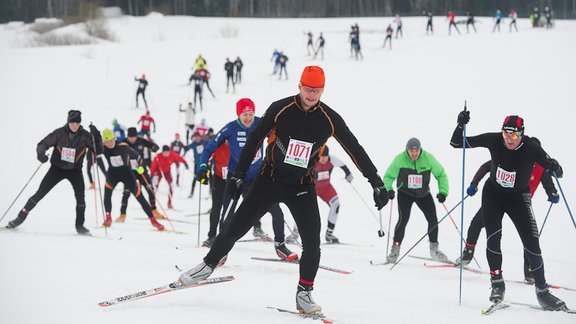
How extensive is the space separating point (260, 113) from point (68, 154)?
52.5 feet

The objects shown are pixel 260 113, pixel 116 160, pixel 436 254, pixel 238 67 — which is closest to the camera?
pixel 436 254

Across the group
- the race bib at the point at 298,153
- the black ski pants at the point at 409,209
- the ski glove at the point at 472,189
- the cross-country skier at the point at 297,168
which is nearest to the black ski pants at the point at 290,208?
the cross-country skier at the point at 297,168

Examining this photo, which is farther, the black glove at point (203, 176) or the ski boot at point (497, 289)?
the black glove at point (203, 176)

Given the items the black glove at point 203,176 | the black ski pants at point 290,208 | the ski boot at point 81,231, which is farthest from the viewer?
the ski boot at point 81,231

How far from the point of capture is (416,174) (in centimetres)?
800

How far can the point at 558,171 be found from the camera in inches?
224

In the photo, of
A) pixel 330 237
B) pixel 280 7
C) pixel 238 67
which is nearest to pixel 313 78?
pixel 330 237

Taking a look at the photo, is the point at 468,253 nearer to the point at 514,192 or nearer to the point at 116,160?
the point at 514,192

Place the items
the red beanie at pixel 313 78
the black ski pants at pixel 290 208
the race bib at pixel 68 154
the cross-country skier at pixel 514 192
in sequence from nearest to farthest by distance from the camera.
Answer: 1. the red beanie at pixel 313 78
2. the black ski pants at pixel 290 208
3. the cross-country skier at pixel 514 192
4. the race bib at pixel 68 154

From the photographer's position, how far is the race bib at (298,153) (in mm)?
4504

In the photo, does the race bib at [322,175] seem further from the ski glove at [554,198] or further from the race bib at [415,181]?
the ski glove at [554,198]

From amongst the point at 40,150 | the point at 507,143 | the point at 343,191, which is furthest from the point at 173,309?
the point at 343,191

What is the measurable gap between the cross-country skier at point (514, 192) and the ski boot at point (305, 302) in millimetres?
1996

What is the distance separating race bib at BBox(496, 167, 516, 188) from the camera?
18.5 ft
